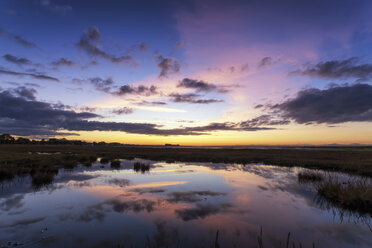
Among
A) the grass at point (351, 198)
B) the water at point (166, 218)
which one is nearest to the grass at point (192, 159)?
the water at point (166, 218)

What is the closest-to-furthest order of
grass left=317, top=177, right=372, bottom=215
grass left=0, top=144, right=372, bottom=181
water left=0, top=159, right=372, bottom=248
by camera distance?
water left=0, top=159, right=372, bottom=248
grass left=317, top=177, right=372, bottom=215
grass left=0, top=144, right=372, bottom=181

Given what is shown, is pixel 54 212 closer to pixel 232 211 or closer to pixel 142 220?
pixel 142 220

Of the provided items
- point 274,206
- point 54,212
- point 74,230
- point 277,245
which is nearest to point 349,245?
point 277,245

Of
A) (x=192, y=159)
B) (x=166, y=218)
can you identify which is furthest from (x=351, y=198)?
(x=192, y=159)

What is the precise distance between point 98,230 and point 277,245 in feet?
25.2

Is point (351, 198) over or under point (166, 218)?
over

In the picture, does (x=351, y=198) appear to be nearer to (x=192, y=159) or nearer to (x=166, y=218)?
(x=166, y=218)

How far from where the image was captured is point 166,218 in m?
9.72

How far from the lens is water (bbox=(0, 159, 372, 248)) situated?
7.55 meters

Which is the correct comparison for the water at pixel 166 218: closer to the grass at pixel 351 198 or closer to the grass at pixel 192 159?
the grass at pixel 351 198

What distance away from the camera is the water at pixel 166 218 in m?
7.55

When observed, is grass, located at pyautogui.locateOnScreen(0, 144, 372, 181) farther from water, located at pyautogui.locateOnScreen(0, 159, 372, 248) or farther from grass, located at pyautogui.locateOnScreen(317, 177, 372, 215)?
grass, located at pyautogui.locateOnScreen(317, 177, 372, 215)

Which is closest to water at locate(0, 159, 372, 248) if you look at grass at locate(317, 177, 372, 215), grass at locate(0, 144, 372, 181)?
grass at locate(317, 177, 372, 215)

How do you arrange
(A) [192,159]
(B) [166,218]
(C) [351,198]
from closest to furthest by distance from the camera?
1. (B) [166,218]
2. (C) [351,198]
3. (A) [192,159]
